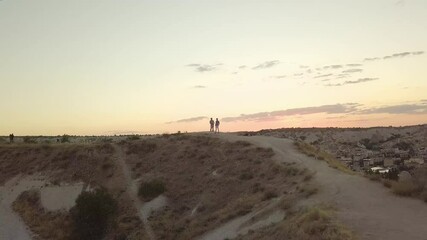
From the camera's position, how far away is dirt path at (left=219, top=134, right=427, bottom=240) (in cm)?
1655

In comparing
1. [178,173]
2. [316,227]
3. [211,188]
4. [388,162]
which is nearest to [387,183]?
[316,227]

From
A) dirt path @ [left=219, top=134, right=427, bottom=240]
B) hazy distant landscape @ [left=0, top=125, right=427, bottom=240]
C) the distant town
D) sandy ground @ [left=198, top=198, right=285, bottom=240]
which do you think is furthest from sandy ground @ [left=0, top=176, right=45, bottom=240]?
the distant town

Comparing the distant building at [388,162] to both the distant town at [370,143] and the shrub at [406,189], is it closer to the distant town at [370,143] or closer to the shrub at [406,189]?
the distant town at [370,143]

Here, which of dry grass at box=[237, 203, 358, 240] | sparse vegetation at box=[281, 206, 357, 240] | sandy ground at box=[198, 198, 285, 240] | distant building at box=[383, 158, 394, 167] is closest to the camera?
sparse vegetation at box=[281, 206, 357, 240]

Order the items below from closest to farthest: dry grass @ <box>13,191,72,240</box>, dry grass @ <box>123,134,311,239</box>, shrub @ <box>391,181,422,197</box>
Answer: shrub @ <box>391,181,422,197</box> → dry grass @ <box>123,134,311,239</box> → dry grass @ <box>13,191,72,240</box>

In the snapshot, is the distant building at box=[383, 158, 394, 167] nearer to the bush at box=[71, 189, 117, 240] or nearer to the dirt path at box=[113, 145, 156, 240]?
the dirt path at box=[113, 145, 156, 240]

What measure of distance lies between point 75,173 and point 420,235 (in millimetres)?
35103

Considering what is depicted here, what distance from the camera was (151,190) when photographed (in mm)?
36438

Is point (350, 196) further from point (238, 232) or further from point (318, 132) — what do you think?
point (318, 132)

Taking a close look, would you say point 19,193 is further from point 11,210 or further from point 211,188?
point 211,188

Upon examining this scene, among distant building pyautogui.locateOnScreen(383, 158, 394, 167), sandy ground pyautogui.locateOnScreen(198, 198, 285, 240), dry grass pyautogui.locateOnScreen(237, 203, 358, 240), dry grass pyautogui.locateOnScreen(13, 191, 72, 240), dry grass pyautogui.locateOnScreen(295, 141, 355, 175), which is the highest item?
dry grass pyautogui.locateOnScreen(295, 141, 355, 175)

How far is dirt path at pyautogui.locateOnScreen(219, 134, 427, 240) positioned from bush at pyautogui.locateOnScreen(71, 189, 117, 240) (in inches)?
558

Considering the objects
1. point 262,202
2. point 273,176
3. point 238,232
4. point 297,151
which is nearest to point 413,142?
point 297,151

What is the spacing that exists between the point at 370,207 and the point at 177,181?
19393 mm
